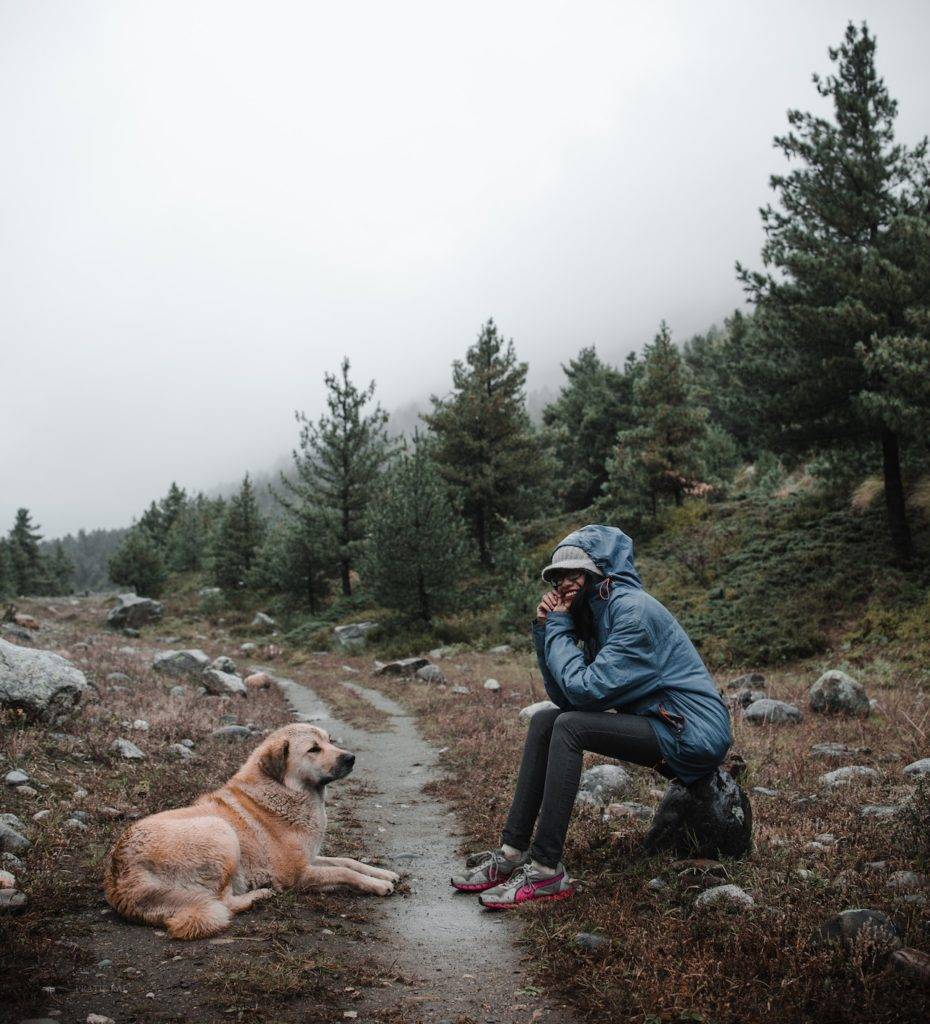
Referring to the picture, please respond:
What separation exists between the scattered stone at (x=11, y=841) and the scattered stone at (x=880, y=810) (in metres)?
6.14

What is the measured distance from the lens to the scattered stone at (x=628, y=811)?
529 cm

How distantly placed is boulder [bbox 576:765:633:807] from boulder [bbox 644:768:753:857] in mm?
1487

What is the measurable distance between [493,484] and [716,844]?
24376 millimetres

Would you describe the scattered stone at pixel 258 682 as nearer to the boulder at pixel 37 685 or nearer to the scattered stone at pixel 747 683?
the boulder at pixel 37 685

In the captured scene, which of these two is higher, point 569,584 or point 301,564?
point 301,564

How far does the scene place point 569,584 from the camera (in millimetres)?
4531

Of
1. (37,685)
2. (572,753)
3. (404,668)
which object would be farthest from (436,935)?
(404,668)

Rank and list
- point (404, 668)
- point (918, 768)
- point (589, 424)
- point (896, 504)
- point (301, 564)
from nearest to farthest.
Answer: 1. point (918, 768)
2. point (896, 504)
3. point (404, 668)
4. point (301, 564)
5. point (589, 424)

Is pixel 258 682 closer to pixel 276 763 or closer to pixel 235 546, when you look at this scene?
pixel 276 763

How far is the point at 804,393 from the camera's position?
49.4ft

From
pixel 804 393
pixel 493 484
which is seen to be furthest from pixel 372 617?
pixel 804 393

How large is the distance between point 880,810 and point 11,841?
6403 millimetres

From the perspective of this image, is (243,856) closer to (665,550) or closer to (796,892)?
(796,892)

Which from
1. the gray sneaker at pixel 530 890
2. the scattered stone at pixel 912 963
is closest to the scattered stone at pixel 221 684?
the gray sneaker at pixel 530 890
